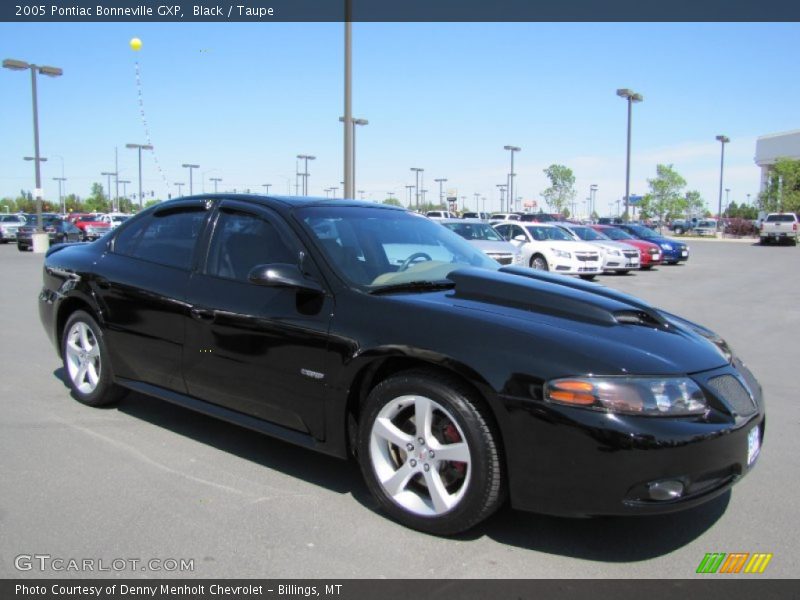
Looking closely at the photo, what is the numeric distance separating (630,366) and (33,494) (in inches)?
121

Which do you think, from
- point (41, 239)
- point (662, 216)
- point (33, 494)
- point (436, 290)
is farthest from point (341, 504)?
point (662, 216)

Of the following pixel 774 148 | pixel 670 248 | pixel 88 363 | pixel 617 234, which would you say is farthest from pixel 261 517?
pixel 774 148

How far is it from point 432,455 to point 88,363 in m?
3.14

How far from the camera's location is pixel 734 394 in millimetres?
3111

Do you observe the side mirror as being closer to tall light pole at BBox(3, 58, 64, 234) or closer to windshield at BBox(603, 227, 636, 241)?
windshield at BBox(603, 227, 636, 241)

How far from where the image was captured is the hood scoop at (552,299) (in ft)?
10.8

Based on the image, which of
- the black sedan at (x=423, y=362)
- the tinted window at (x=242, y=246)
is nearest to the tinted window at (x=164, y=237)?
the black sedan at (x=423, y=362)

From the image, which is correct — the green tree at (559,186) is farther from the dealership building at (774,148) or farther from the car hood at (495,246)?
the car hood at (495,246)

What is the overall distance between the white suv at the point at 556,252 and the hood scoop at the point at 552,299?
13.8 meters

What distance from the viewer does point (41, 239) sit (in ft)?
97.6

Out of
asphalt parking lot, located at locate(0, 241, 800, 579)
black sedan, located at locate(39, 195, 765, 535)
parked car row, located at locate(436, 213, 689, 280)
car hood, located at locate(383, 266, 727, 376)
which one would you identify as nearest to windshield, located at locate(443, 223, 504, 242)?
parked car row, located at locate(436, 213, 689, 280)

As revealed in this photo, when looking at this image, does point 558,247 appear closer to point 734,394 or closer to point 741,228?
point 734,394

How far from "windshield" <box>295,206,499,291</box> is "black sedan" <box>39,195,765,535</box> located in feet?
→ 0.06
